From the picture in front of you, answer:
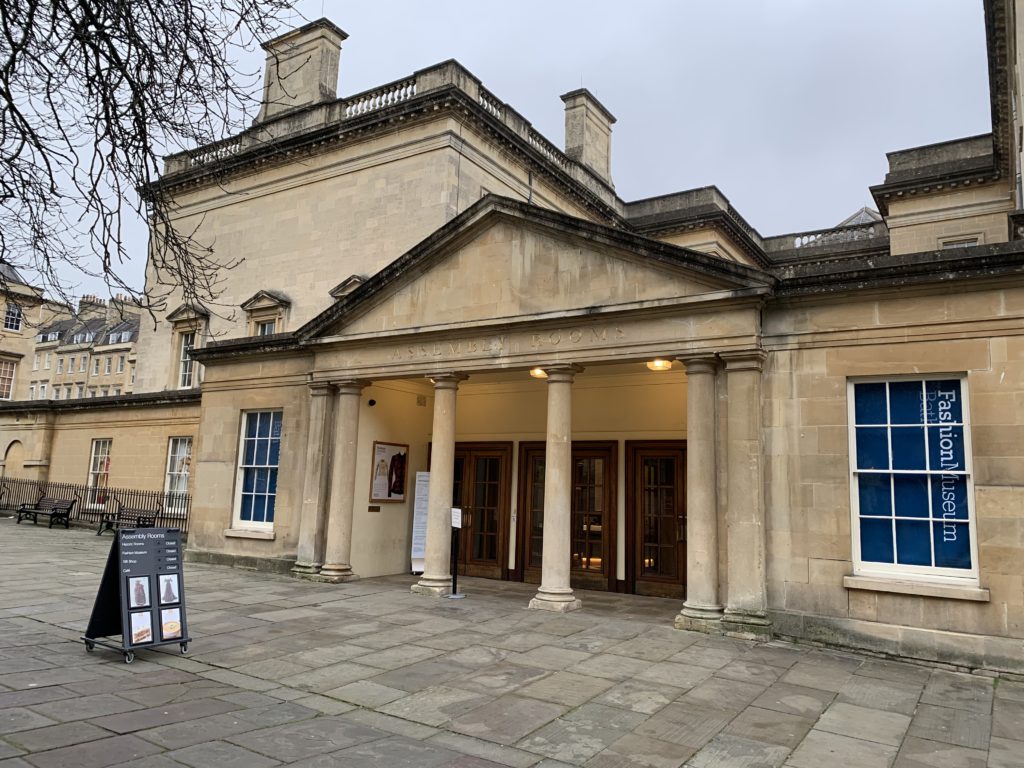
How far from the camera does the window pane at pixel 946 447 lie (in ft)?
25.1

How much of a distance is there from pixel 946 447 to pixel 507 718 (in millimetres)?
5664

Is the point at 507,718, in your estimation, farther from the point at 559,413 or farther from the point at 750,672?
the point at 559,413

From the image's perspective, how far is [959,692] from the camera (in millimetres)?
6352

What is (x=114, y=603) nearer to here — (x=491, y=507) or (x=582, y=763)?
(x=582, y=763)

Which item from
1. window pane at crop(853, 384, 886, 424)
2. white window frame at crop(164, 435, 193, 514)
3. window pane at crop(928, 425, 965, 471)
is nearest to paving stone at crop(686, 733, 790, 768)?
window pane at crop(928, 425, 965, 471)

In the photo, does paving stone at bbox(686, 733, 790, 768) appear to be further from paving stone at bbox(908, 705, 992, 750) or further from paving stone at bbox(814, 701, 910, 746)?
paving stone at bbox(908, 705, 992, 750)

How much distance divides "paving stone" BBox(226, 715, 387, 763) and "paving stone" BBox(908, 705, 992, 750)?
13.3ft

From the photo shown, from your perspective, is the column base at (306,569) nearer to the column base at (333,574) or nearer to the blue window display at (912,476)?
the column base at (333,574)

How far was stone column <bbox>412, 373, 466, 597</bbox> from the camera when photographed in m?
10.8

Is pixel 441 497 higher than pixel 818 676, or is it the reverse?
pixel 441 497

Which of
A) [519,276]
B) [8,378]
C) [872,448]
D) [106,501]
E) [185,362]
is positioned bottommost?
[106,501]

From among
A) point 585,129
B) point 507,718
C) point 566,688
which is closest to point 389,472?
point 566,688

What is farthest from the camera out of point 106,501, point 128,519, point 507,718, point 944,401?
point 106,501

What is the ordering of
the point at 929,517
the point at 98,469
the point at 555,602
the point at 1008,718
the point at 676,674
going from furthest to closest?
the point at 98,469
the point at 555,602
the point at 929,517
the point at 676,674
the point at 1008,718
